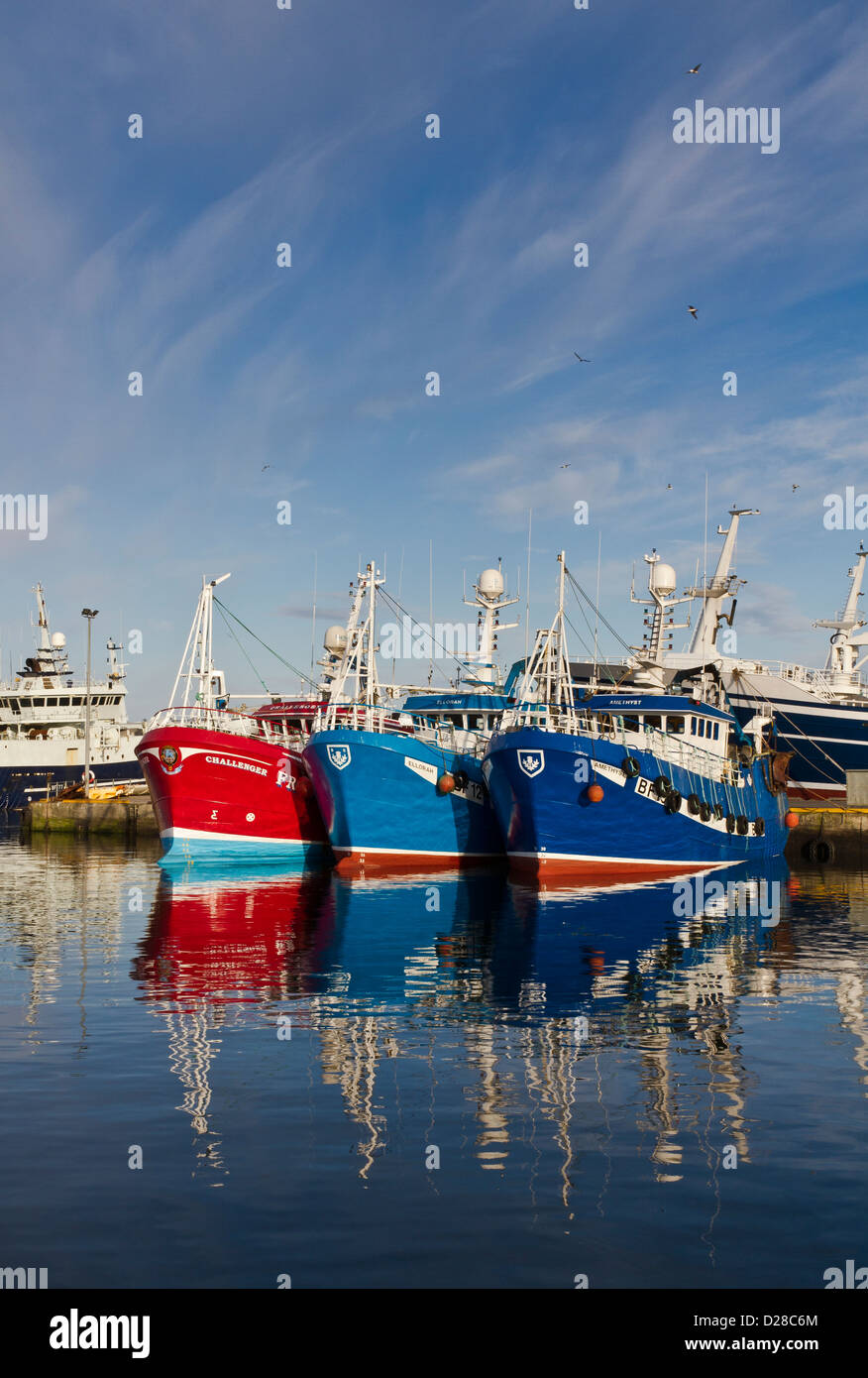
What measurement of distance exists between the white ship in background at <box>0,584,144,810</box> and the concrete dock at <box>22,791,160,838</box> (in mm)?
17238

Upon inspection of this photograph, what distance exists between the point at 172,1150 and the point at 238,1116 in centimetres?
120

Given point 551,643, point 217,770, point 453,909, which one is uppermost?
point 551,643

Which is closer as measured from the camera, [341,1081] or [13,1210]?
[13,1210]

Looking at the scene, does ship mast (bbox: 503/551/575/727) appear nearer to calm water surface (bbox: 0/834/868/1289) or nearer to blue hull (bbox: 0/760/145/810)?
calm water surface (bbox: 0/834/868/1289)

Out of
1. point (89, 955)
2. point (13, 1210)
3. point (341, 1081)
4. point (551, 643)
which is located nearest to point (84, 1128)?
point (13, 1210)

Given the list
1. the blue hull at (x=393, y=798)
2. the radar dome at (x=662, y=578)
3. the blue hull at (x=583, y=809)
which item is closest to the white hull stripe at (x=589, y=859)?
the blue hull at (x=583, y=809)

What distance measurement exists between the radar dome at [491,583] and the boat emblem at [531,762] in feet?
66.8

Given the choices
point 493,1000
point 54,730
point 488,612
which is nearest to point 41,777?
point 54,730

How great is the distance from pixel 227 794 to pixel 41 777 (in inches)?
2142

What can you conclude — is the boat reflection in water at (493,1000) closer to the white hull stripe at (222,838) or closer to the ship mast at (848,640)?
the white hull stripe at (222,838)

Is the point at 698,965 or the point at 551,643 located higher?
the point at 551,643

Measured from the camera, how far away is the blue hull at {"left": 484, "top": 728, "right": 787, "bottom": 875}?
3397cm

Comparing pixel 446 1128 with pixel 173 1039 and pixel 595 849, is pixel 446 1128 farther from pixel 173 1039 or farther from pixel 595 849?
pixel 595 849

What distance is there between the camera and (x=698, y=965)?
21375 mm
